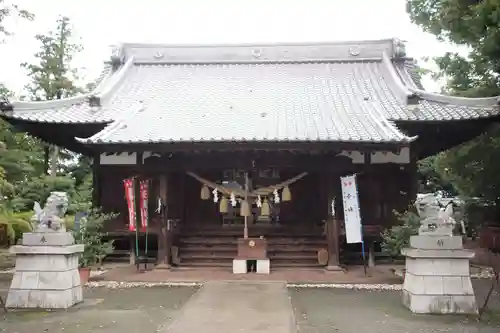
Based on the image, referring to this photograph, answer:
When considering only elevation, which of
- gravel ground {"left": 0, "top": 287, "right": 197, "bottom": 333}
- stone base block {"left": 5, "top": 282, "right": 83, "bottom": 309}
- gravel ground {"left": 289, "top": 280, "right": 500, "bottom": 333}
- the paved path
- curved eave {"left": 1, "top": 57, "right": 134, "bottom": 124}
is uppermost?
curved eave {"left": 1, "top": 57, "right": 134, "bottom": 124}

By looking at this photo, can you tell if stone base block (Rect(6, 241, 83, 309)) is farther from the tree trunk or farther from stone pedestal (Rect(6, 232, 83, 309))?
the tree trunk

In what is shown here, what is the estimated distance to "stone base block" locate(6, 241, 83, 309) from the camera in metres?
8.78

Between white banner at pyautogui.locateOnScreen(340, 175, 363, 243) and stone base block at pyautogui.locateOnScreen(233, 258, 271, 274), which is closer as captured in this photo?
white banner at pyautogui.locateOnScreen(340, 175, 363, 243)

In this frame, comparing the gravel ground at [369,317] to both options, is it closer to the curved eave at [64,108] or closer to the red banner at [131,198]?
the red banner at [131,198]

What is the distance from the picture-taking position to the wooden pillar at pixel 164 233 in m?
13.3

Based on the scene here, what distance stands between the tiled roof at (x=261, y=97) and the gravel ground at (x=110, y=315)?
13.3 ft

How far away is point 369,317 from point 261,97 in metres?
9.44

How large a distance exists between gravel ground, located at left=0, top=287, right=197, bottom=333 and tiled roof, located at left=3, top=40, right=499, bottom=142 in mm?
4042

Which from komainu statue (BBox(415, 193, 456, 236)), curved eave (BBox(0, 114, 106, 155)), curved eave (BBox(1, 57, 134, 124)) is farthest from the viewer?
curved eave (BBox(0, 114, 106, 155))

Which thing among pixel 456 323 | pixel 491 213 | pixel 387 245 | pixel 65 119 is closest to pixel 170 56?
pixel 65 119

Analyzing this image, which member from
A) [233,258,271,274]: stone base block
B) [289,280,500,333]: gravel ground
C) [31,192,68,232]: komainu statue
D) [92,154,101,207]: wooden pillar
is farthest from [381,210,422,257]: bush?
[92,154,101,207]: wooden pillar

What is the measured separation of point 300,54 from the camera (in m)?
19.2

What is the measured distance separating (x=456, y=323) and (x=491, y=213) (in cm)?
1095

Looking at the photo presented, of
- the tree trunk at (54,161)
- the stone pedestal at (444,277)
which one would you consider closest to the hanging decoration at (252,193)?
the stone pedestal at (444,277)
